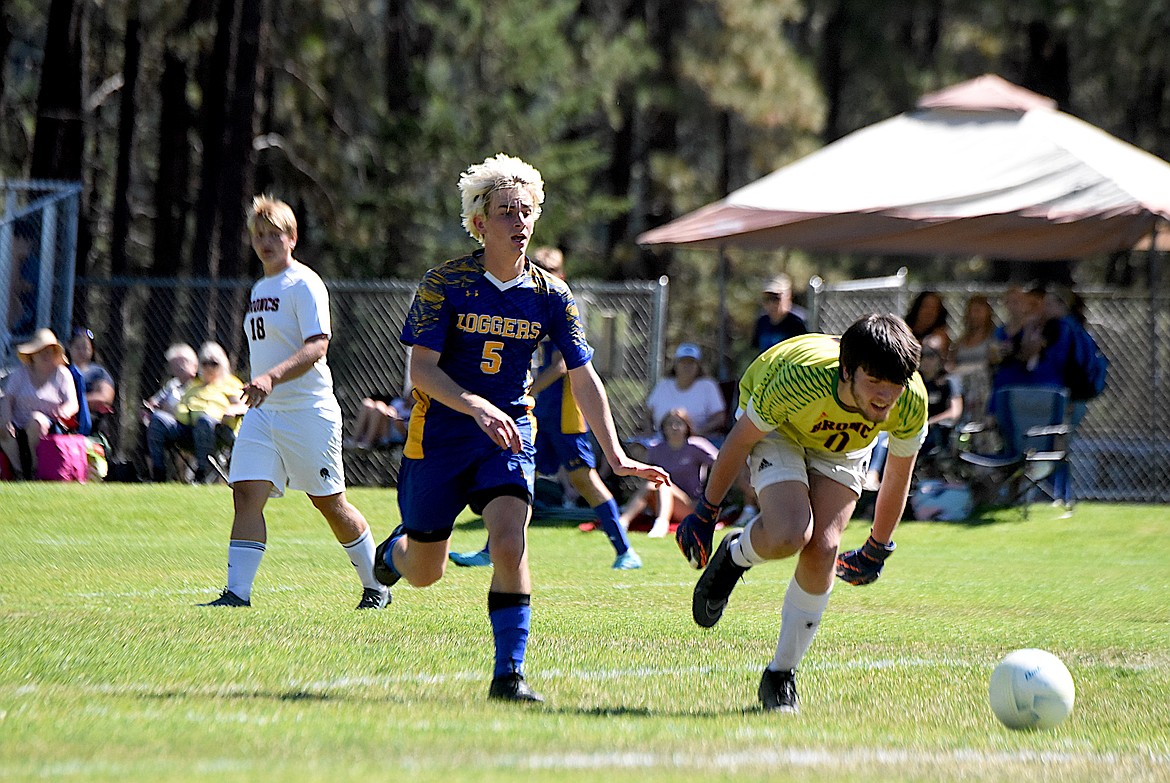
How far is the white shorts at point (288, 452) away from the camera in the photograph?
796cm

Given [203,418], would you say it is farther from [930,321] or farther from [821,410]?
[821,410]

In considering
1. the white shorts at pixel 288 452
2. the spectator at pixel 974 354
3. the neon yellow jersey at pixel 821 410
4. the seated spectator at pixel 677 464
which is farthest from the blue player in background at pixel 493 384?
the spectator at pixel 974 354

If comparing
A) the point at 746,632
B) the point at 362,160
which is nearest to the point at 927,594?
the point at 746,632

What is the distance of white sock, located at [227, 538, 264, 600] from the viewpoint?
7.97 meters

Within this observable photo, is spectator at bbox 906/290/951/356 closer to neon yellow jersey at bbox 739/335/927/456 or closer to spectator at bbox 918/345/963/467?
spectator at bbox 918/345/963/467

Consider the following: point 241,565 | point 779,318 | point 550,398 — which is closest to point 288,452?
point 241,565

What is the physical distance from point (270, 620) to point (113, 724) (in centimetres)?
227

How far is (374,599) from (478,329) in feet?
8.70

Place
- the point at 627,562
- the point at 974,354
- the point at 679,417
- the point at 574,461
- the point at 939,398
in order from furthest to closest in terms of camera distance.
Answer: the point at 974,354 < the point at 939,398 < the point at 679,417 < the point at 574,461 < the point at 627,562

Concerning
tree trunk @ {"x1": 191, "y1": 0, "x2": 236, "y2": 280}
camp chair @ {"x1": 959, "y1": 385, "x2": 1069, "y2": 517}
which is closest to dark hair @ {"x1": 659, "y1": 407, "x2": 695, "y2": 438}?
camp chair @ {"x1": 959, "y1": 385, "x2": 1069, "y2": 517}

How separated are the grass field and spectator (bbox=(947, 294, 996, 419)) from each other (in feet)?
14.3

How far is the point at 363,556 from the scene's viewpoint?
821cm

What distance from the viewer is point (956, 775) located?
15.2 ft

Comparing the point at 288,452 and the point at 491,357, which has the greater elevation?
the point at 491,357
